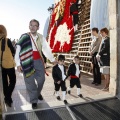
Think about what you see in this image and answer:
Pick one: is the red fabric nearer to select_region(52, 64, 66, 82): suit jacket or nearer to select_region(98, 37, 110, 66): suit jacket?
select_region(52, 64, 66, 82): suit jacket

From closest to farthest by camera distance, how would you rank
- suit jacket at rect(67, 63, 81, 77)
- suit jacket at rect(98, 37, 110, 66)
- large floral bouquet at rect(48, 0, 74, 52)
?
suit jacket at rect(67, 63, 81, 77)
suit jacket at rect(98, 37, 110, 66)
large floral bouquet at rect(48, 0, 74, 52)

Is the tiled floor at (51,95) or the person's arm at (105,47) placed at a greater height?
the person's arm at (105,47)

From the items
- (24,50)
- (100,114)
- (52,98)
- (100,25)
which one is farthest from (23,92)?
(100,25)

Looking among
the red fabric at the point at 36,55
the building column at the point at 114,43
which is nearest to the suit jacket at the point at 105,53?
the building column at the point at 114,43

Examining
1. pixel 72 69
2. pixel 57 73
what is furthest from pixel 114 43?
pixel 57 73

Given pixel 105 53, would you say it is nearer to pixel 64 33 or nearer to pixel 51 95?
pixel 51 95

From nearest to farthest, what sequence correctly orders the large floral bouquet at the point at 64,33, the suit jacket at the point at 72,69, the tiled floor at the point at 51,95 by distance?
the tiled floor at the point at 51,95 → the suit jacket at the point at 72,69 → the large floral bouquet at the point at 64,33

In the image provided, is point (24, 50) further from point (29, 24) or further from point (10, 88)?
point (10, 88)

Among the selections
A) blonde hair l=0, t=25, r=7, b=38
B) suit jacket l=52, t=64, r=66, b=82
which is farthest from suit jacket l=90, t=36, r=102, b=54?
blonde hair l=0, t=25, r=7, b=38

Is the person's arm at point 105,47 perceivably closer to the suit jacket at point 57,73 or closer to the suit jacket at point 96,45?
the suit jacket at point 96,45

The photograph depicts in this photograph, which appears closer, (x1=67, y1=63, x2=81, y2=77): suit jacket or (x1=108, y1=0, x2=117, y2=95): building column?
(x1=108, y1=0, x2=117, y2=95): building column

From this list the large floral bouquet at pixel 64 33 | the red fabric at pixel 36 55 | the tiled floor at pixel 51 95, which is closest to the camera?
the red fabric at pixel 36 55

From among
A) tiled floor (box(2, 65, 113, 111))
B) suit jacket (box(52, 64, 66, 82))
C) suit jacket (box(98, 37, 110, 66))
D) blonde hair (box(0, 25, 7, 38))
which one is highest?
blonde hair (box(0, 25, 7, 38))

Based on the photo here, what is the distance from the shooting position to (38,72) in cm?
488
